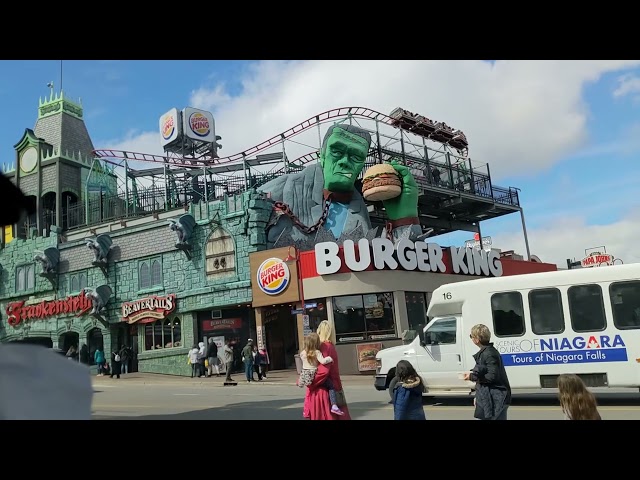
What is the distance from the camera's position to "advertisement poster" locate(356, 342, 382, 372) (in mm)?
24328

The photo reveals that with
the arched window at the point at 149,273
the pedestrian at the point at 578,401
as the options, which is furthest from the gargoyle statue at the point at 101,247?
the pedestrian at the point at 578,401

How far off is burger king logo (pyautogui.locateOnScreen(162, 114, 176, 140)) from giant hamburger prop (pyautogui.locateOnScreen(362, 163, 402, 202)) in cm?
1991

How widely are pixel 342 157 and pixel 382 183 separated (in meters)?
2.71

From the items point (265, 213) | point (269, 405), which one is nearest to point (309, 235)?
point (265, 213)

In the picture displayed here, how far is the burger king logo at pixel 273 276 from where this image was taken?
1055 inches

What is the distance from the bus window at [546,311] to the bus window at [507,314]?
0.24m

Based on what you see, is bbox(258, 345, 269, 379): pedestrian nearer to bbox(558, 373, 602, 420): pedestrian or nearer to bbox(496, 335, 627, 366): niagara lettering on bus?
bbox(496, 335, 627, 366): niagara lettering on bus

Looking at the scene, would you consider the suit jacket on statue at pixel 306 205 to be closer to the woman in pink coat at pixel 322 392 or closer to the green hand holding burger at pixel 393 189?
the green hand holding burger at pixel 393 189

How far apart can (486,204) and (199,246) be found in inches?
948
